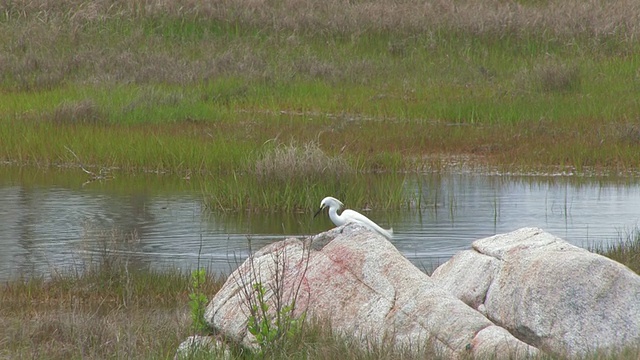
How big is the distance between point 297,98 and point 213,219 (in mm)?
8562

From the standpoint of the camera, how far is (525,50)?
24594mm

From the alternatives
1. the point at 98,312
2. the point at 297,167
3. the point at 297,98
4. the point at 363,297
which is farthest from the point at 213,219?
the point at 297,98

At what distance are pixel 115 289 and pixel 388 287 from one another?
3.34 metres

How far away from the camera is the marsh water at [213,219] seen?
11.2m

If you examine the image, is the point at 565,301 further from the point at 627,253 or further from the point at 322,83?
the point at 322,83

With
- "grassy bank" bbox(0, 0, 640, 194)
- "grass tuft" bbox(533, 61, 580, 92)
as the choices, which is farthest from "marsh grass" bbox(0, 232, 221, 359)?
"grass tuft" bbox(533, 61, 580, 92)

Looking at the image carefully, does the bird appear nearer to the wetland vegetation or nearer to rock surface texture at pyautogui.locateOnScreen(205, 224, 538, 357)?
the wetland vegetation

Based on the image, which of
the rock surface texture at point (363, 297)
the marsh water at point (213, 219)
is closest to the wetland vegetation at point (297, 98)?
the marsh water at point (213, 219)

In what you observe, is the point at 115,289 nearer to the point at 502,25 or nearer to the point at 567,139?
the point at 567,139

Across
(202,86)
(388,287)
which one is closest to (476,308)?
(388,287)

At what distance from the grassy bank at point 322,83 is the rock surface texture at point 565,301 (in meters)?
8.34

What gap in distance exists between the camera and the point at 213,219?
13391 mm

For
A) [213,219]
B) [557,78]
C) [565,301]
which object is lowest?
[557,78]

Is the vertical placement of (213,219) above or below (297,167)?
below
